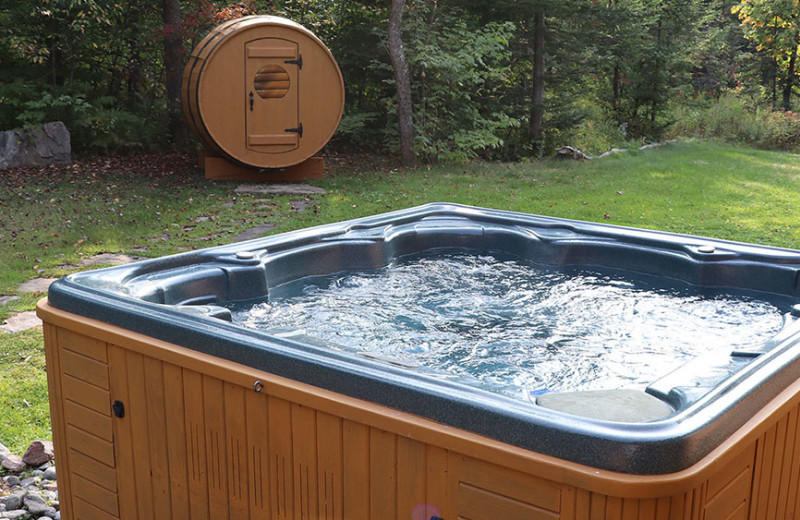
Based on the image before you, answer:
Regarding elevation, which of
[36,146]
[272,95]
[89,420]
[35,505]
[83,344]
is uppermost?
[272,95]

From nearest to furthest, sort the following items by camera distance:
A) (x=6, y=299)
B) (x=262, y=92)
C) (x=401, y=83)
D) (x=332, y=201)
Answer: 1. (x=6, y=299)
2. (x=332, y=201)
3. (x=262, y=92)
4. (x=401, y=83)

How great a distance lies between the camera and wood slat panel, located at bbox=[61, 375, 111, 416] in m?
2.28

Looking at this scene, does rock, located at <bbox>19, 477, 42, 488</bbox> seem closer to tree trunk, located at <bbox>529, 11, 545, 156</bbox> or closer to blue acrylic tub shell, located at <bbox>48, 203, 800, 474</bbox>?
blue acrylic tub shell, located at <bbox>48, 203, 800, 474</bbox>

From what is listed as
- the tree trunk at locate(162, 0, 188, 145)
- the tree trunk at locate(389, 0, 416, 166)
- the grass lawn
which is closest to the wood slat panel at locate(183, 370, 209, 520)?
the grass lawn

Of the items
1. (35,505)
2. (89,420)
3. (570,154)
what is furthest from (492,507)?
(570,154)

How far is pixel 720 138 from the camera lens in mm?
12758

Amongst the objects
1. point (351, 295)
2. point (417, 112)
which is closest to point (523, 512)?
point (351, 295)

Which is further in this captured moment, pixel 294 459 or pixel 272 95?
pixel 272 95

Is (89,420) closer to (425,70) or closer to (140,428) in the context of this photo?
(140,428)

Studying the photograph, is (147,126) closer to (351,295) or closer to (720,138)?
(351,295)

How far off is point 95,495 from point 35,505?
15.4 inches

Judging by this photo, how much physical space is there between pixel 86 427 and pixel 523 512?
150cm

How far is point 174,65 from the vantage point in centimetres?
921

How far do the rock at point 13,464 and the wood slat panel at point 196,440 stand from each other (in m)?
1.09
